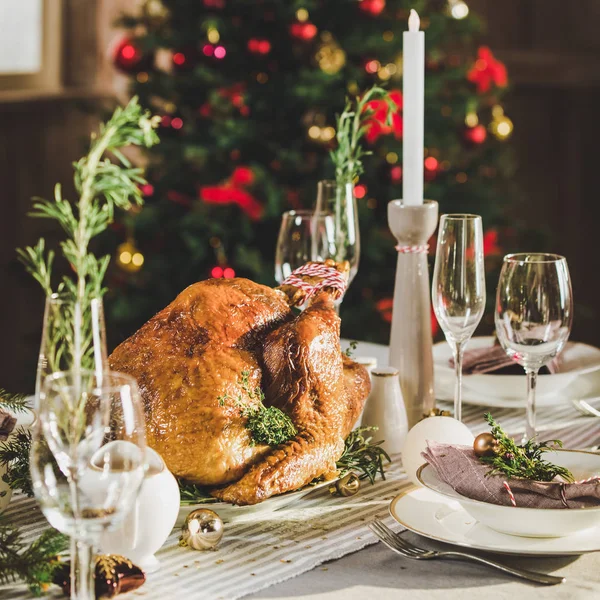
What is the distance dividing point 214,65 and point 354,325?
0.96 meters

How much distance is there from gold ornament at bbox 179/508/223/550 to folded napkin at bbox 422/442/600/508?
0.25 m

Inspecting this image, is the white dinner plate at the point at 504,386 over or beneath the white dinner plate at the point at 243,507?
over

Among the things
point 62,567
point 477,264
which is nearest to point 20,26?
point 477,264

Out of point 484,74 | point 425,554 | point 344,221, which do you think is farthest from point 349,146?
point 484,74

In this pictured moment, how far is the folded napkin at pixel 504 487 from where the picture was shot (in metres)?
1.00

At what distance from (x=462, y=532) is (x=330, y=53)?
2383 millimetres

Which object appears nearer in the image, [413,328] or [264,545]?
[264,545]

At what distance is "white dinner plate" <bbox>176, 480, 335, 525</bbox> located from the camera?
1.07 meters

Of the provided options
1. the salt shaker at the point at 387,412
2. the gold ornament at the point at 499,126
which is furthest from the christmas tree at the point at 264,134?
the salt shaker at the point at 387,412

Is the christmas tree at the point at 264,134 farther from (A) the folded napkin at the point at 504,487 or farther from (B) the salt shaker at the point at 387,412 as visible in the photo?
(A) the folded napkin at the point at 504,487

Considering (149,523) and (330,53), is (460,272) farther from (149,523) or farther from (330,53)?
(330,53)

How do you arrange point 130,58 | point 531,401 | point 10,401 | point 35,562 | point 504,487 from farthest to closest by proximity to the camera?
point 130,58 → point 531,401 → point 10,401 → point 504,487 → point 35,562

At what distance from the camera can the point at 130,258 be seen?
11.0 ft

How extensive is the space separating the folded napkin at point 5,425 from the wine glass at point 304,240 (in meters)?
0.58
